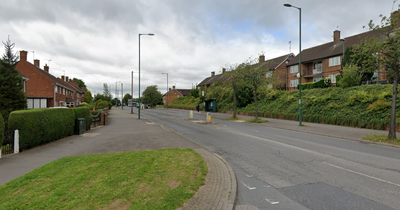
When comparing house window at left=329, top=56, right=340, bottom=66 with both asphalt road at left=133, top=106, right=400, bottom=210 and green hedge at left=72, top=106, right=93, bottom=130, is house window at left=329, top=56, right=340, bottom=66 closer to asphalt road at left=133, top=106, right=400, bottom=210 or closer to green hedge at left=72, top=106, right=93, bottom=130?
asphalt road at left=133, top=106, right=400, bottom=210

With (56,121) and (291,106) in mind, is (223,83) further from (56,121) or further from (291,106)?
(56,121)

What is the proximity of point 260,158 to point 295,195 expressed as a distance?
318 centimetres

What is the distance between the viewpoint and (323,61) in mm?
36469

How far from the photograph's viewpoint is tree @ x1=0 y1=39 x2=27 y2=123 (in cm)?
1334

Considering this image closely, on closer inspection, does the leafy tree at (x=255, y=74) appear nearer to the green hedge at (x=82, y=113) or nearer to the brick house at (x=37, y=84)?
the green hedge at (x=82, y=113)

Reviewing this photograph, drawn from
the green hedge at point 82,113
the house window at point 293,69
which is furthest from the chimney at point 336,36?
the green hedge at point 82,113

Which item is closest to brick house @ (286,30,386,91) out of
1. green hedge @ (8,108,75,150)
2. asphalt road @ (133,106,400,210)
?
asphalt road @ (133,106,400,210)

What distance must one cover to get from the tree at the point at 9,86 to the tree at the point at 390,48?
810 inches

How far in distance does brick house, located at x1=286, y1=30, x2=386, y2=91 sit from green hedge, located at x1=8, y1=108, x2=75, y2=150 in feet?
111

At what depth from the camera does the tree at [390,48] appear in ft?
35.3

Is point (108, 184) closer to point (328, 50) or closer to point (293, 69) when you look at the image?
point (328, 50)

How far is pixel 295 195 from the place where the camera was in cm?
469

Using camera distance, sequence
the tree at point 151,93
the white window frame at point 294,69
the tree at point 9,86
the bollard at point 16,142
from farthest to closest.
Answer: the tree at point 151,93 → the white window frame at point 294,69 → the tree at point 9,86 → the bollard at point 16,142

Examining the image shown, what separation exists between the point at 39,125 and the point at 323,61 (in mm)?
39265
